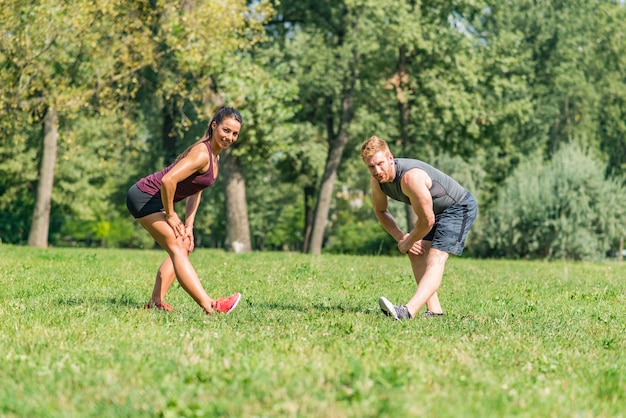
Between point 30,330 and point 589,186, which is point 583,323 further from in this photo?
point 589,186

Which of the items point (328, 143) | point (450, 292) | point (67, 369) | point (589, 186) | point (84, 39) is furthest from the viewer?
point (328, 143)

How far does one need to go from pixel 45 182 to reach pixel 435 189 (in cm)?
2101

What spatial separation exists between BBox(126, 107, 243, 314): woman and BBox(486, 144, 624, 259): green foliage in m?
20.9

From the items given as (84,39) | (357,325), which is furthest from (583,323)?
(84,39)

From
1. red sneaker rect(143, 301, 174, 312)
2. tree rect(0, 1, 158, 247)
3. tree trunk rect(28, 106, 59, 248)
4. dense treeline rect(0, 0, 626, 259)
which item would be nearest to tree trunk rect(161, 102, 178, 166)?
dense treeline rect(0, 0, 626, 259)

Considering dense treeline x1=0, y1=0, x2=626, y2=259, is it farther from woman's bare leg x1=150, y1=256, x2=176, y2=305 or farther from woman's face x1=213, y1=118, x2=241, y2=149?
woman's face x1=213, y1=118, x2=241, y2=149

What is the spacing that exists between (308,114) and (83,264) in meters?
20.5

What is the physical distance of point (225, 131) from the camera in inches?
296

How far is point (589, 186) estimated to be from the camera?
26734 millimetres

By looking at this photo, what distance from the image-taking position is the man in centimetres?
746

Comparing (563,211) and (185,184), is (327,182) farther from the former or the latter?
(185,184)

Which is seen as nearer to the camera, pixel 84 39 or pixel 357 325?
pixel 357 325

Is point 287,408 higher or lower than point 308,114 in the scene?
lower

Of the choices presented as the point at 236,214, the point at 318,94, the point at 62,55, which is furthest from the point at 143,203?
the point at 318,94
